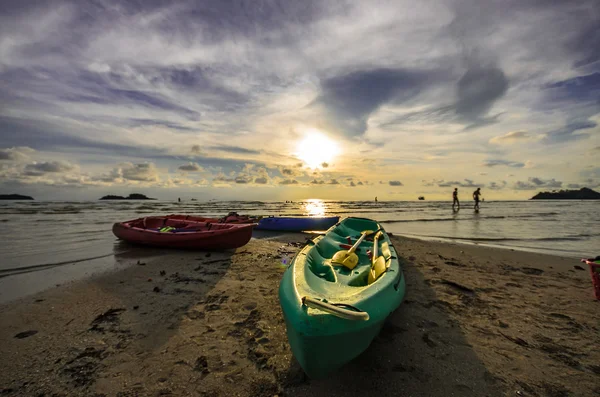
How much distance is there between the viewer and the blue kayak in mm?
15055

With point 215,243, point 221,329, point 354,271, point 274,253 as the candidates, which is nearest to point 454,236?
point 274,253

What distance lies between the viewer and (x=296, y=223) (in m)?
15.1

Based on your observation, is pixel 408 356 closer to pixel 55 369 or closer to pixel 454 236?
pixel 55 369

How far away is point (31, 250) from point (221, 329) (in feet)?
33.1

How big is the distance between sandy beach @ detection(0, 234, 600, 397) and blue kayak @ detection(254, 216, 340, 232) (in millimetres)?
8820

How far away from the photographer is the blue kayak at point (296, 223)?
49.4ft

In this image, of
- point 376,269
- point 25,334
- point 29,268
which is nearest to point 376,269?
point 376,269

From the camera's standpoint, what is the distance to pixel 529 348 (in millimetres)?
3404

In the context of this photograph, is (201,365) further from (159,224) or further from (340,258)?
(159,224)

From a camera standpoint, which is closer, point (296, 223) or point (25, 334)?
point (25, 334)

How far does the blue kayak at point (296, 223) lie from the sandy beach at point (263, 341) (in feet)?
28.9

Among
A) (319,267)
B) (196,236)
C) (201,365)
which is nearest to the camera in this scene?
(201,365)

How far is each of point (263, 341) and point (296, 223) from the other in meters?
11.6

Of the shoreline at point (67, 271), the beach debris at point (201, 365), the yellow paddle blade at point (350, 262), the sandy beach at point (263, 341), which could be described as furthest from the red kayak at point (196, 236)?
the beach debris at point (201, 365)
